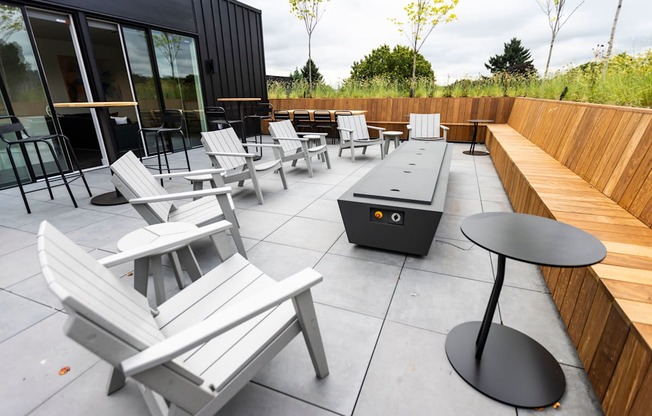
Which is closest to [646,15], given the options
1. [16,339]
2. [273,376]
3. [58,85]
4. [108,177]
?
[273,376]

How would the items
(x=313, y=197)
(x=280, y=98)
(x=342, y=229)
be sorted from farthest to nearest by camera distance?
(x=280, y=98) < (x=313, y=197) < (x=342, y=229)

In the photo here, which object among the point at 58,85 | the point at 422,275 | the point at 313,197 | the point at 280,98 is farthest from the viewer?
the point at 280,98

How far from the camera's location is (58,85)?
6.29 m

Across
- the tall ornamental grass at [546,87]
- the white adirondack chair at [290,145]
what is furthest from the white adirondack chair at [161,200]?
the tall ornamental grass at [546,87]

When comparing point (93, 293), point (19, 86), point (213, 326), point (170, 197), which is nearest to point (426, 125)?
point (170, 197)

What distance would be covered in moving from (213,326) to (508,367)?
1387 mm

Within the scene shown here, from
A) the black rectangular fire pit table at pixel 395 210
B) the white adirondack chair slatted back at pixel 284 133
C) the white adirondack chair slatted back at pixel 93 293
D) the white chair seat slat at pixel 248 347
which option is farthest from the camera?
the white adirondack chair slatted back at pixel 284 133

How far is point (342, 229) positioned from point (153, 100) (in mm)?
6000

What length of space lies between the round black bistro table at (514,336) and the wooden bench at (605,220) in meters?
0.21

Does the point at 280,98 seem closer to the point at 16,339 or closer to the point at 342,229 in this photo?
the point at 342,229

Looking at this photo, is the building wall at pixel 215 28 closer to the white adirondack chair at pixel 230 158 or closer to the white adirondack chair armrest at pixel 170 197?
the white adirondack chair at pixel 230 158

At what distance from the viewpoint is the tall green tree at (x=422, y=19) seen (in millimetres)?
8461

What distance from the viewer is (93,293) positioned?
3.01ft

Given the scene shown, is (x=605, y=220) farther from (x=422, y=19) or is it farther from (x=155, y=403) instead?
(x=422, y=19)
